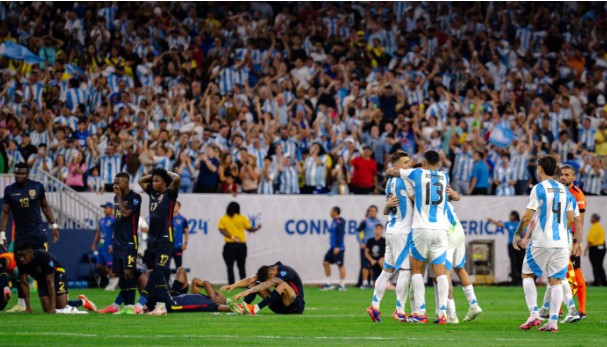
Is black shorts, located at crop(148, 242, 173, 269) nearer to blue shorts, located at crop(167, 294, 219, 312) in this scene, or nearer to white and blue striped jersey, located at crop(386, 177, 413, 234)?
blue shorts, located at crop(167, 294, 219, 312)

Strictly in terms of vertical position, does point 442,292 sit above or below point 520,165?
below

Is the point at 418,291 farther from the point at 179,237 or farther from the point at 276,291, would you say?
the point at 179,237

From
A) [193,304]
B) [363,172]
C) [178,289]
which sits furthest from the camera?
[363,172]

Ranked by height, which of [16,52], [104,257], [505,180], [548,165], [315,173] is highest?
[16,52]

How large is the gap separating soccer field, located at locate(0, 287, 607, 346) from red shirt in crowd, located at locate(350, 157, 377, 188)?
11.2m

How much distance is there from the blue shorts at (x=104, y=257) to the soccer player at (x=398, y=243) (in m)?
12.7

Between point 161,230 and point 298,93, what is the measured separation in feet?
50.6

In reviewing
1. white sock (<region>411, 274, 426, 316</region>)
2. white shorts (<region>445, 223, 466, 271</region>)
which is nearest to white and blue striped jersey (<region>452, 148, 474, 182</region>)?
white shorts (<region>445, 223, 466, 271</region>)

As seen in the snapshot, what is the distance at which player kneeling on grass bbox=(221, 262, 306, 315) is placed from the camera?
18.3 m

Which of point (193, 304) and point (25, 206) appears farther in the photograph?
point (25, 206)

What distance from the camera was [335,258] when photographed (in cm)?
2953

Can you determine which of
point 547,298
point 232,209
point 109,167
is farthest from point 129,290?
point 109,167

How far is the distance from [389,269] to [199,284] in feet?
14.5

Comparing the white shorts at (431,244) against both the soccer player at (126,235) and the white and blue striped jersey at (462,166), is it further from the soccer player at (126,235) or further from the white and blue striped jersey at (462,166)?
the white and blue striped jersey at (462,166)
